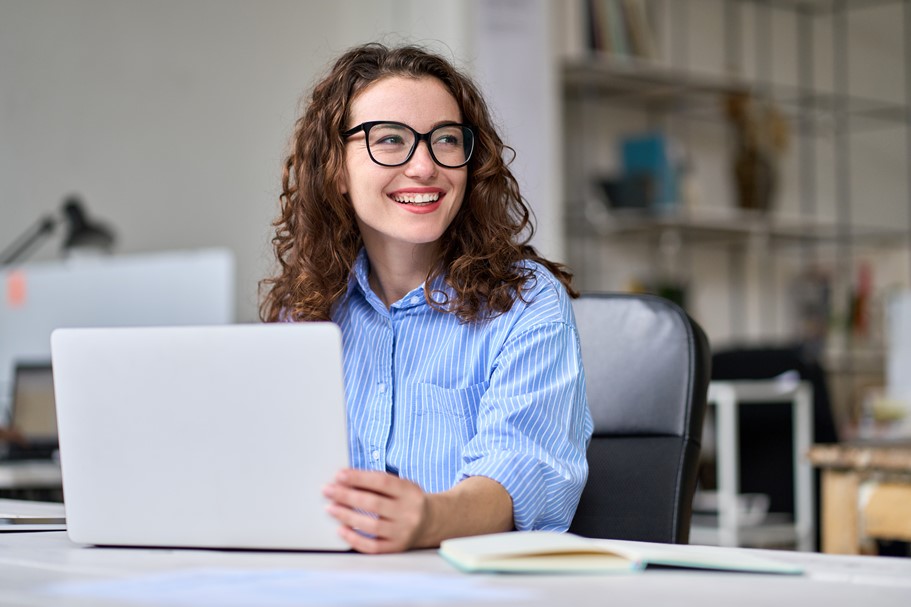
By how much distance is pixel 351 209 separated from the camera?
1.58m

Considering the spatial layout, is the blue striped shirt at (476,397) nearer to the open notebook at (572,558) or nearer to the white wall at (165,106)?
the open notebook at (572,558)

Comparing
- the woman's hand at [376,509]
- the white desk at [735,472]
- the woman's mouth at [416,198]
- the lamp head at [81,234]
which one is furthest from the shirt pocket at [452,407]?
the lamp head at [81,234]

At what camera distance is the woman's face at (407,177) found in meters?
1.44

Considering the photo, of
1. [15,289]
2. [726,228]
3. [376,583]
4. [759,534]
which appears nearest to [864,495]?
[759,534]

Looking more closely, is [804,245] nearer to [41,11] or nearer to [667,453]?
[41,11]

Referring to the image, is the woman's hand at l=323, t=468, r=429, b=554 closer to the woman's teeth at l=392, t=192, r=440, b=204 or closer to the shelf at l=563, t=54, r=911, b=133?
the woman's teeth at l=392, t=192, r=440, b=204

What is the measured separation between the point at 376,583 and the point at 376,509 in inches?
5.8

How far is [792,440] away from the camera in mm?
3457

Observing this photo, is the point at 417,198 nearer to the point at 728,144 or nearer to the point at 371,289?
the point at 371,289

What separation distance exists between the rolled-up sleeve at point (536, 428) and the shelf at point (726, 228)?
3398mm

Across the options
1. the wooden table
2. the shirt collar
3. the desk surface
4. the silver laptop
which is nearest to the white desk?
the wooden table

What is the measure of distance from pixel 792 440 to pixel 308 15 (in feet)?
7.82

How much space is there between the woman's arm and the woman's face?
422 millimetres

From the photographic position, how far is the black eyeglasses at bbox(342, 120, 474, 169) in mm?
1420
